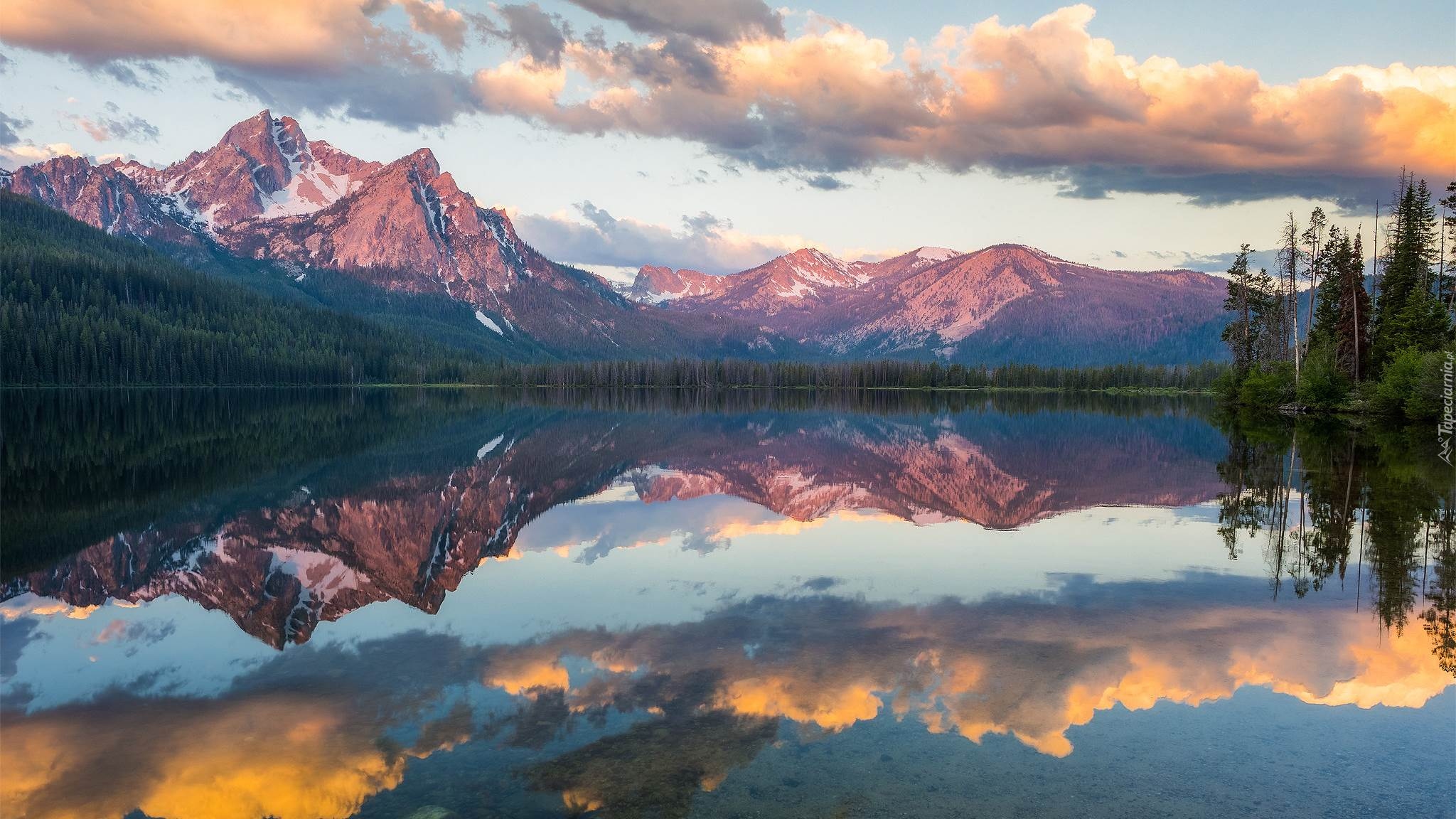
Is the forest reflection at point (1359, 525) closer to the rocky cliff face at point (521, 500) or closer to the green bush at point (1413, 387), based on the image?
the rocky cliff face at point (521, 500)

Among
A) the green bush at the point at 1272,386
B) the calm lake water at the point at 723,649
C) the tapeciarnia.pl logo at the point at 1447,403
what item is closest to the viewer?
the calm lake water at the point at 723,649

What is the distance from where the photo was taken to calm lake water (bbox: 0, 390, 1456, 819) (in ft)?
28.5

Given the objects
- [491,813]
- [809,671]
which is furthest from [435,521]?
[491,813]

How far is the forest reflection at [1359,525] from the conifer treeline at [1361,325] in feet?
77.4

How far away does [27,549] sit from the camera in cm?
1938

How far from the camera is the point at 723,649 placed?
42.4 ft

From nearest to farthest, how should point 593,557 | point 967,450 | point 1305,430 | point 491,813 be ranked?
point 491,813, point 593,557, point 967,450, point 1305,430

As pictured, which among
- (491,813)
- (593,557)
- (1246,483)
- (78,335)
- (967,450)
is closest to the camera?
(491,813)

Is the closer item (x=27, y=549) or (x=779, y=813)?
(x=779, y=813)

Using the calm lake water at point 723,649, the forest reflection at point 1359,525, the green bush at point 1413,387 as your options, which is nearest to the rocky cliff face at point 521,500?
the calm lake water at point 723,649

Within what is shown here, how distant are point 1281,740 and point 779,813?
6.19 metres

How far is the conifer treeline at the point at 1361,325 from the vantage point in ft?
207

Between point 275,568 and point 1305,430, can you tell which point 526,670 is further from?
point 1305,430

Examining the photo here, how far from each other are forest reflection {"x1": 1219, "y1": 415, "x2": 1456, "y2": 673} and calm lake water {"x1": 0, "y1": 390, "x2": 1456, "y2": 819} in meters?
0.15
